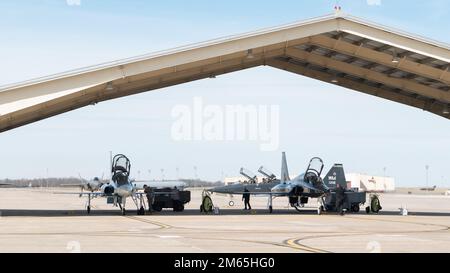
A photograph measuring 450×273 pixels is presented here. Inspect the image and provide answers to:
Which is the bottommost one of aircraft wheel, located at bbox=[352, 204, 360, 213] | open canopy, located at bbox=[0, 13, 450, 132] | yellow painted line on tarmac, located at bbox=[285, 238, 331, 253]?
yellow painted line on tarmac, located at bbox=[285, 238, 331, 253]

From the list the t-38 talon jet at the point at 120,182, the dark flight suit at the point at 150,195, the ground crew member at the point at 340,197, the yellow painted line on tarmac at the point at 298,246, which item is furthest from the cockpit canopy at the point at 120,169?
the yellow painted line on tarmac at the point at 298,246

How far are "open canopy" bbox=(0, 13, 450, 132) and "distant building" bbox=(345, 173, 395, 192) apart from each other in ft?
331

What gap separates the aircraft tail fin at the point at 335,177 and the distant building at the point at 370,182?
94.4m

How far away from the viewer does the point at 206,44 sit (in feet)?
97.7

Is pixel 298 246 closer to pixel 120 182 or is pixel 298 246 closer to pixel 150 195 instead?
pixel 120 182

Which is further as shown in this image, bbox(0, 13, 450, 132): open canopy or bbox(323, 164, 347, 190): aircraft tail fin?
bbox(323, 164, 347, 190): aircraft tail fin

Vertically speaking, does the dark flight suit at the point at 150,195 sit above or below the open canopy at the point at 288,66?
below

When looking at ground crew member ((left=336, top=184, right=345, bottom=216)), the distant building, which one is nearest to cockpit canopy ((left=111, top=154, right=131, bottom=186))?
ground crew member ((left=336, top=184, right=345, bottom=216))

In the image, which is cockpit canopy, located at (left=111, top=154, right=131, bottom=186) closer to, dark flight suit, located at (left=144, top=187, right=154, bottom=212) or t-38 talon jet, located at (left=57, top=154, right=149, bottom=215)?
t-38 talon jet, located at (left=57, top=154, right=149, bottom=215)

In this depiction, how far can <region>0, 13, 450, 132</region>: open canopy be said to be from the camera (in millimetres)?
28734

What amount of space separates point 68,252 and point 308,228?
36.7 feet

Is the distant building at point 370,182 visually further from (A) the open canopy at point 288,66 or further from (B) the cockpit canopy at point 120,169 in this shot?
(B) the cockpit canopy at point 120,169

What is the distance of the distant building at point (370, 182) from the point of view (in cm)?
14562

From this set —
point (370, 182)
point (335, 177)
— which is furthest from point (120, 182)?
point (370, 182)
